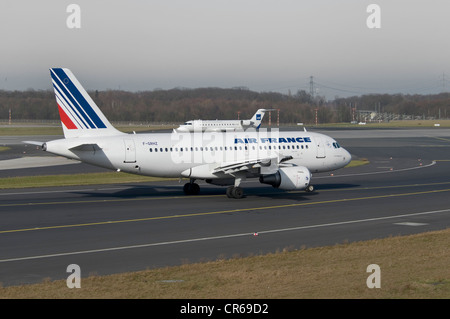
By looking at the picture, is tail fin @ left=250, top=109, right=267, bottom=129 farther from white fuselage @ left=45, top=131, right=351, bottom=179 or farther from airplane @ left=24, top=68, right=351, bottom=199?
airplane @ left=24, top=68, right=351, bottom=199

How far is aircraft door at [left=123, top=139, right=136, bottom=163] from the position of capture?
4285 centimetres

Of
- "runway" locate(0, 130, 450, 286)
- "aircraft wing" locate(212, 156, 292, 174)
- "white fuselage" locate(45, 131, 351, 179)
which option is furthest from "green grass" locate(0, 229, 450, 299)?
"white fuselage" locate(45, 131, 351, 179)

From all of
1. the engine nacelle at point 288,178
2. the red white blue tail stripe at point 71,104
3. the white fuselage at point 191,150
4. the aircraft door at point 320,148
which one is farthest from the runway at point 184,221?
Answer: the red white blue tail stripe at point 71,104

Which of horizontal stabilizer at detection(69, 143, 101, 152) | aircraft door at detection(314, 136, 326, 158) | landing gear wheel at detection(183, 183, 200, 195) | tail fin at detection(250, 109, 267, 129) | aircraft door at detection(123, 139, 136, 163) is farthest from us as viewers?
tail fin at detection(250, 109, 267, 129)

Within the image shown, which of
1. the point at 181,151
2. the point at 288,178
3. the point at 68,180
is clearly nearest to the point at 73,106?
the point at 181,151

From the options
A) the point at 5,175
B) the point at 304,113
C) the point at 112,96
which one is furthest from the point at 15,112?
the point at 5,175

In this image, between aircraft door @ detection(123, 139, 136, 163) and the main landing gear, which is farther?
the main landing gear

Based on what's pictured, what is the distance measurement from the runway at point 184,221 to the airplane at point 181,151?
179cm

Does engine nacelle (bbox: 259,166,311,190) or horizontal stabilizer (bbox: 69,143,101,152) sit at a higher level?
horizontal stabilizer (bbox: 69,143,101,152)

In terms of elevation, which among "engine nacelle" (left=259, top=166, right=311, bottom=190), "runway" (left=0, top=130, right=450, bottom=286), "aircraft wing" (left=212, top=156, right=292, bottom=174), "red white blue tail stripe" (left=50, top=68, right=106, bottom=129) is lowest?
"runway" (left=0, top=130, right=450, bottom=286)

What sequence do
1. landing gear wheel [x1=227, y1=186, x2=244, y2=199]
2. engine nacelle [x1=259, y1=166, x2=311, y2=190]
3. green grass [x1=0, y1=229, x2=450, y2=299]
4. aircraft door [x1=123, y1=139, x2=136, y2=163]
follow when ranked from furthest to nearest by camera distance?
landing gear wheel [x1=227, y1=186, x2=244, y2=199]
aircraft door [x1=123, y1=139, x2=136, y2=163]
engine nacelle [x1=259, y1=166, x2=311, y2=190]
green grass [x1=0, y1=229, x2=450, y2=299]

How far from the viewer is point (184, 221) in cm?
3522
